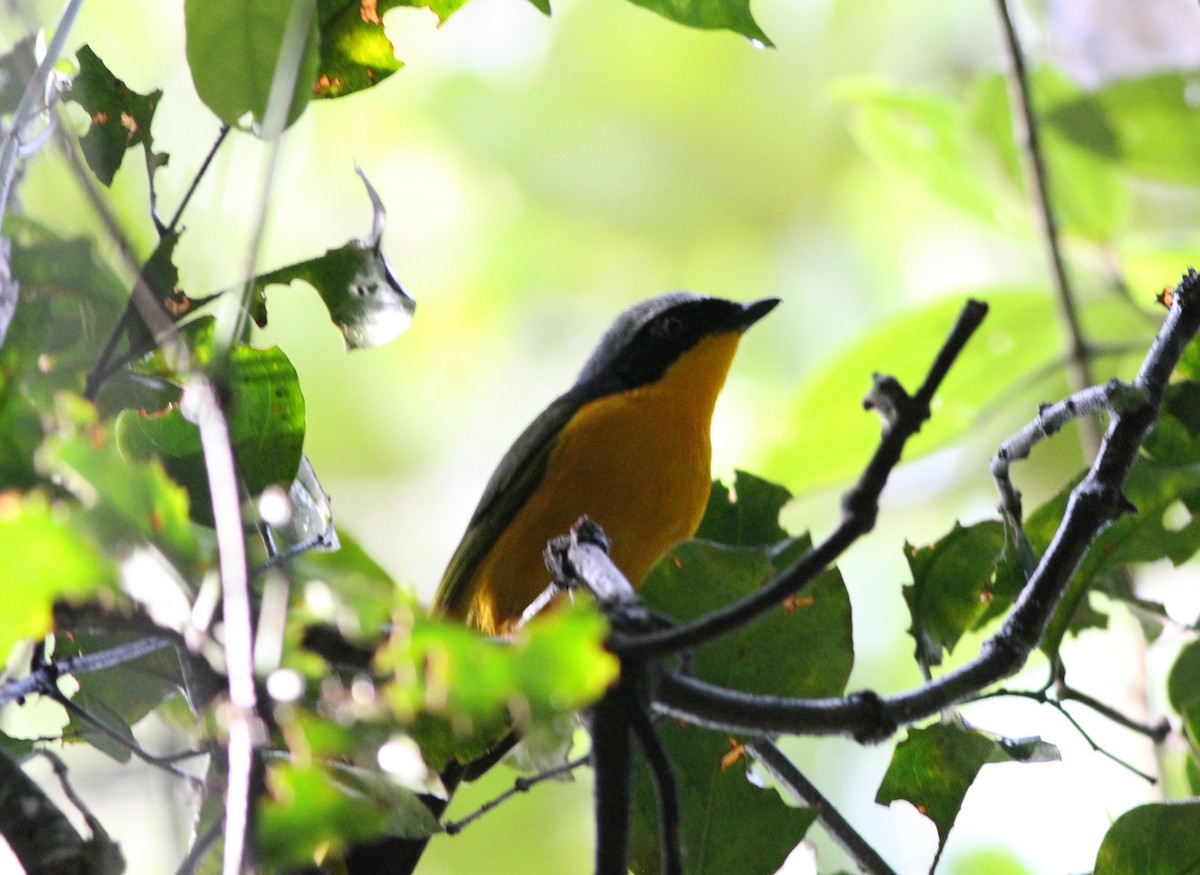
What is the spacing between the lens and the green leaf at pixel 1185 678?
2.45 metres

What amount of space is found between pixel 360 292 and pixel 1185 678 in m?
1.72

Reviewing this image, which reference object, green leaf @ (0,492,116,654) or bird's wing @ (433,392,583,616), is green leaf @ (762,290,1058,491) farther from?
green leaf @ (0,492,116,654)

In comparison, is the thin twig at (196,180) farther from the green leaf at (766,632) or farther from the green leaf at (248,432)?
the green leaf at (766,632)

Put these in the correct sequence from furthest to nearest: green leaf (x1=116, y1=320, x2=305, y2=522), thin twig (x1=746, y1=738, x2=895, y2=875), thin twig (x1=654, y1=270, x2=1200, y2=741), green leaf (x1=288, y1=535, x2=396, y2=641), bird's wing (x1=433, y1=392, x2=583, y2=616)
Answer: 1. bird's wing (x1=433, y1=392, x2=583, y2=616)
2. thin twig (x1=746, y1=738, x2=895, y2=875)
3. green leaf (x1=116, y1=320, x2=305, y2=522)
4. thin twig (x1=654, y1=270, x2=1200, y2=741)
5. green leaf (x1=288, y1=535, x2=396, y2=641)

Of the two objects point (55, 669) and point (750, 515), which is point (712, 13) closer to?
point (750, 515)

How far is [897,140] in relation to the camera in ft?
13.9

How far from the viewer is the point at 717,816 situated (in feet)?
6.66

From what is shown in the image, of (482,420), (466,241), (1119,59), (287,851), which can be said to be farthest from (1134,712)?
(466,241)

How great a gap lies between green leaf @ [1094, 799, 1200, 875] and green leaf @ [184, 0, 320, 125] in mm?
1702

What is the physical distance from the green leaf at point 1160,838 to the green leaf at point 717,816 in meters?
0.49

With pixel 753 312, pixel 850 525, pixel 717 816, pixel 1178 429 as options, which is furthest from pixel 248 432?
pixel 753 312

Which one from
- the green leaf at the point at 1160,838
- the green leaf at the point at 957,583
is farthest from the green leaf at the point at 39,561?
the green leaf at the point at 1160,838

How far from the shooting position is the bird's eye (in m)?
4.32

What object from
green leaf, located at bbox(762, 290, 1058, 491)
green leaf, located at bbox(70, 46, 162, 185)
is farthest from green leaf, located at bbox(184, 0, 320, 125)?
green leaf, located at bbox(762, 290, 1058, 491)
